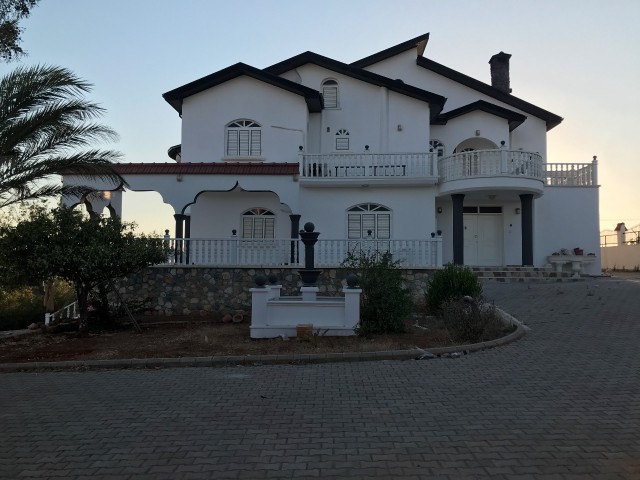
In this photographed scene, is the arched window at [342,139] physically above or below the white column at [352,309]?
above

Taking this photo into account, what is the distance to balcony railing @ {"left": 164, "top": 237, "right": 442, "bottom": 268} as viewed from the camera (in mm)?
14984

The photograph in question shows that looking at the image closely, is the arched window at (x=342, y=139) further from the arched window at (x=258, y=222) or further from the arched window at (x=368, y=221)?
the arched window at (x=258, y=222)

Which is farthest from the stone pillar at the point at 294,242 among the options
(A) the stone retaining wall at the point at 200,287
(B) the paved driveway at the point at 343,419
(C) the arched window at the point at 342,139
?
(B) the paved driveway at the point at 343,419

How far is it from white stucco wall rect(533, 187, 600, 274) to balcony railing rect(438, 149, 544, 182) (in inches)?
94.9

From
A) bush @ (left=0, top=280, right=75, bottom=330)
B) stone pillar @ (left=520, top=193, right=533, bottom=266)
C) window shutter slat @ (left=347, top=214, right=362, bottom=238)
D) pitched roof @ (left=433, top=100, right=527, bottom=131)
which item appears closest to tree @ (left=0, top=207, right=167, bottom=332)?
bush @ (left=0, top=280, right=75, bottom=330)

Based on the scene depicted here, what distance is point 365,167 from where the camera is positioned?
725 inches

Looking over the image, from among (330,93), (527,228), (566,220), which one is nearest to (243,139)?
(330,93)

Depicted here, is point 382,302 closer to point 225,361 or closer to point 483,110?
point 225,361

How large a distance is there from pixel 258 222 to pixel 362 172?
441 centimetres

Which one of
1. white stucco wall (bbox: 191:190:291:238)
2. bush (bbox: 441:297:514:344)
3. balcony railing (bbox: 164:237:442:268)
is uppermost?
white stucco wall (bbox: 191:190:291:238)

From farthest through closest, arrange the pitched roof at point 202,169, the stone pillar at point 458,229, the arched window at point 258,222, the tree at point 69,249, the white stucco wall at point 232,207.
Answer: the arched window at point 258,222 < the white stucco wall at point 232,207 < the stone pillar at point 458,229 < the pitched roof at point 202,169 < the tree at point 69,249

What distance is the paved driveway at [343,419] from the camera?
414 cm

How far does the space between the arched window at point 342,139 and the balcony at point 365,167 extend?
2.82 meters

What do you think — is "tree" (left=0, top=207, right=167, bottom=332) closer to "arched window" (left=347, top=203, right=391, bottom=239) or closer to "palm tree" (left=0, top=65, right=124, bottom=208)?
"palm tree" (left=0, top=65, right=124, bottom=208)
